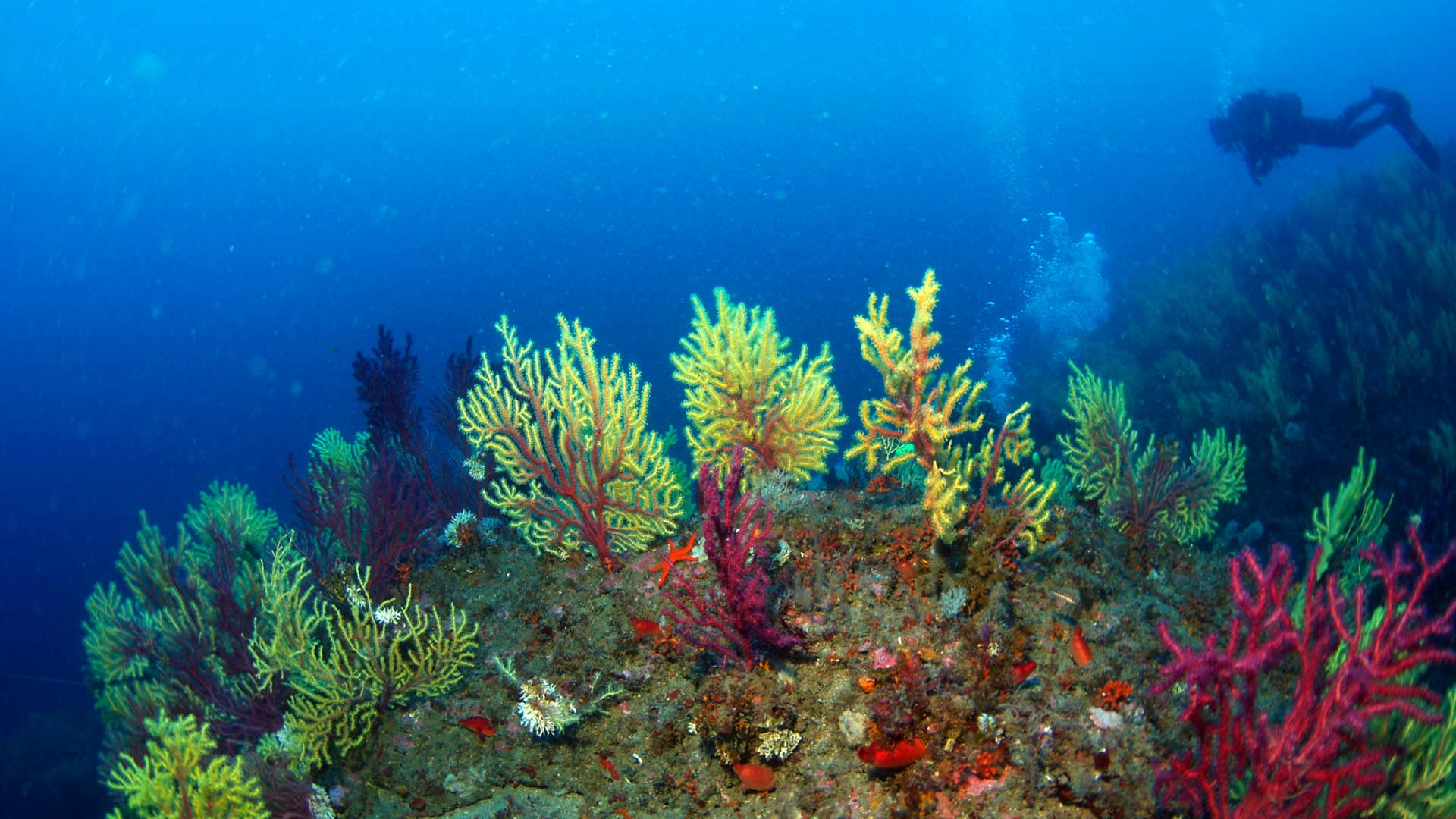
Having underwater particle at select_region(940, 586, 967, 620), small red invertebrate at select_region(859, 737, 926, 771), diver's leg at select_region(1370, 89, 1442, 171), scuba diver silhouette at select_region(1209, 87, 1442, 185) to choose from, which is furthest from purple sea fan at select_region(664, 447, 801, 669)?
diver's leg at select_region(1370, 89, 1442, 171)

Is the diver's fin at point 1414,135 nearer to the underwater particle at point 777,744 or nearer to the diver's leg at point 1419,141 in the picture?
the diver's leg at point 1419,141

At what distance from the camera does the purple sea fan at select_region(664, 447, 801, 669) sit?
3.81m

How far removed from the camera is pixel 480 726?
181 inches

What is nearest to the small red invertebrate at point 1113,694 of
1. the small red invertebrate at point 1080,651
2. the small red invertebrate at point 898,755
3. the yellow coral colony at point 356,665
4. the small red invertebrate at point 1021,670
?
the small red invertebrate at point 1080,651

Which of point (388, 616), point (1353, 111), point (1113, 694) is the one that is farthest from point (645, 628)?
point (1353, 111)

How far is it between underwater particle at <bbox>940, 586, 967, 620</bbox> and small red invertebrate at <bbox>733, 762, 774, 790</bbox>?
1321 millimetres

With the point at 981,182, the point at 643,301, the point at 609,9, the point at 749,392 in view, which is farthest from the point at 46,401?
the point at 981,182

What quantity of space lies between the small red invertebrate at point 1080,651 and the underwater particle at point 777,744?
63.8 inches

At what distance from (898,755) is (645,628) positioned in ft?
6.02

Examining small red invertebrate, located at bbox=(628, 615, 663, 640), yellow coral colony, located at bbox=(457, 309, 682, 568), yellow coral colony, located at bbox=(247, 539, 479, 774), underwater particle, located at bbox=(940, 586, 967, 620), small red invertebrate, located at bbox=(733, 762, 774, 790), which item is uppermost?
yellow coral colony, located at bbox=(457, 309, 682, 568)

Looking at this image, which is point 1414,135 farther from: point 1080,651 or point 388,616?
point 388,616

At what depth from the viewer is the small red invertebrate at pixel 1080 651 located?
374 cm

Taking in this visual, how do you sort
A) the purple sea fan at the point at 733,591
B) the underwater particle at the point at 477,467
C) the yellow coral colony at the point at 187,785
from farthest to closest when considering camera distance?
the underwater particle at the point at 477,467
the yellow coral colony at the point at 187,785
the purple sea fan at the point at 733,591

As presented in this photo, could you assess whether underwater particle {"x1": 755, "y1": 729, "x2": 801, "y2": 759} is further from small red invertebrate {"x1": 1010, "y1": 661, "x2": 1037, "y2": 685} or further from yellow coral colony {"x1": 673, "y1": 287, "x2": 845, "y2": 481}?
yellow coral colony {"x1": 673, "y1": 287, "x2": 845, "y2": 481}
